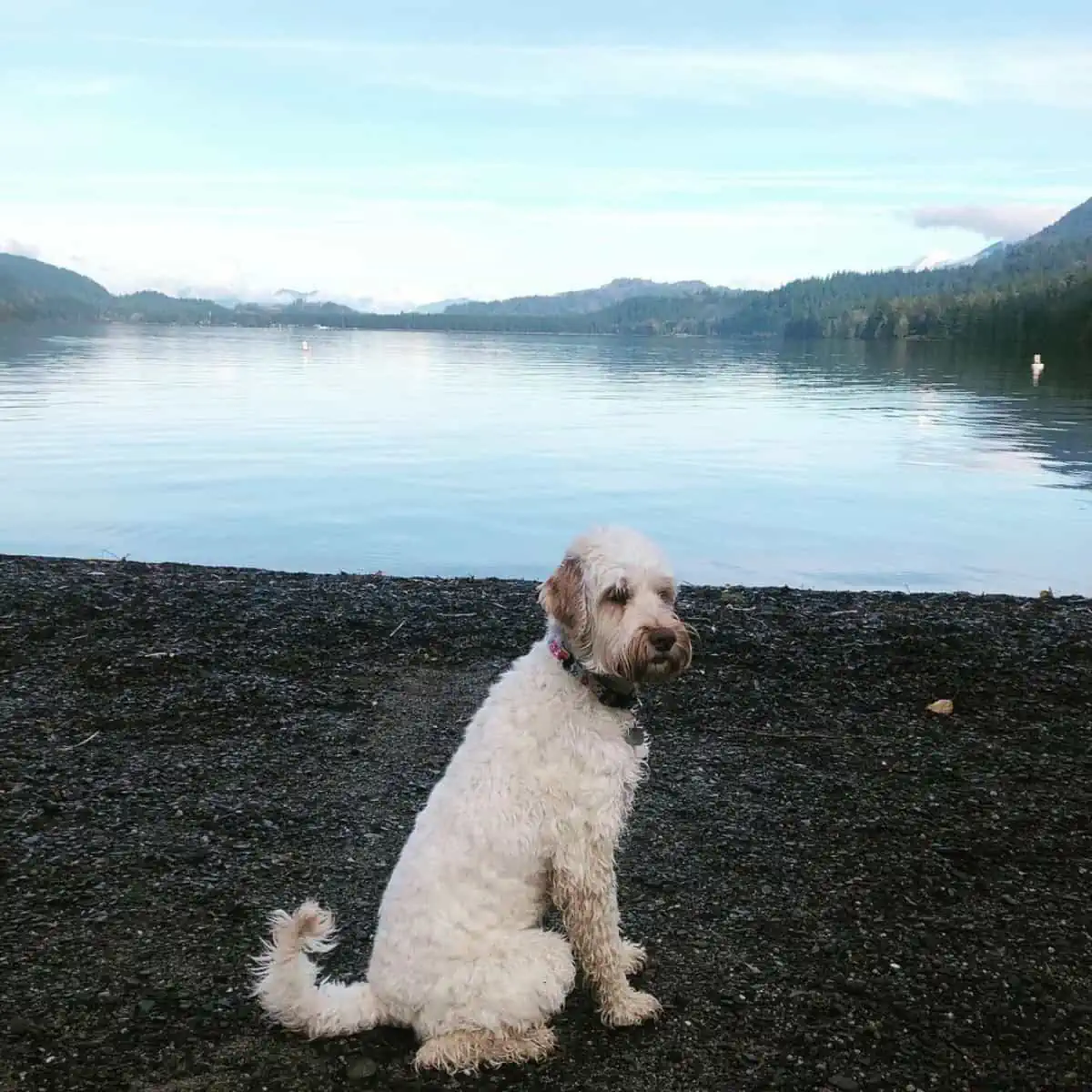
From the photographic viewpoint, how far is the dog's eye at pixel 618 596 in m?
4.37

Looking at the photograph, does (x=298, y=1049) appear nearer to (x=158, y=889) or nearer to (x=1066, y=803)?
(x=158, y=889)

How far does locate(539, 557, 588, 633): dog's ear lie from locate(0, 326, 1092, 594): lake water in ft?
41.8

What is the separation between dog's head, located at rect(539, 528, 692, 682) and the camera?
431 centimetres

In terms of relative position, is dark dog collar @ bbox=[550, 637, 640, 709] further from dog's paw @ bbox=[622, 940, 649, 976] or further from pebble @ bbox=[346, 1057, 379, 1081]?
pebble @ bbox=[346, 1057, 379, 1081]

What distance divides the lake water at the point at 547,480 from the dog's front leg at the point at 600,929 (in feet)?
41.3

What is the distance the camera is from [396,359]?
96.0 m

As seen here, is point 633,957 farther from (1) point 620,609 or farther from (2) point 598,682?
(1) point 620,609

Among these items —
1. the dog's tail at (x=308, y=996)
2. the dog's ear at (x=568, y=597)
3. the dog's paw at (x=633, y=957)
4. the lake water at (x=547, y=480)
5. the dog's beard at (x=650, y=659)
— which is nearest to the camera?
the dog's tail at (x=308, y=996)

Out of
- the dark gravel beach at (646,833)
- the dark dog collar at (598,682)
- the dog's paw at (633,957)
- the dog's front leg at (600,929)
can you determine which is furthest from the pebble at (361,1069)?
the dark dog collar at (598,682)

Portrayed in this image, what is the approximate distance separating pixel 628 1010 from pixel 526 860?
1.05 metres

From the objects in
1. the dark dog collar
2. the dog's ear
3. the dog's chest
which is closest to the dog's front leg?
the dog's chest

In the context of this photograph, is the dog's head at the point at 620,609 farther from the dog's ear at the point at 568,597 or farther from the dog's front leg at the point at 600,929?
the dog's front leg at the point at 600,929

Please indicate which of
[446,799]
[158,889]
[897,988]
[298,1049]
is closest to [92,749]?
[158,889]

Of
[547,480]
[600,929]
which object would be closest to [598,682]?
[600,929]
